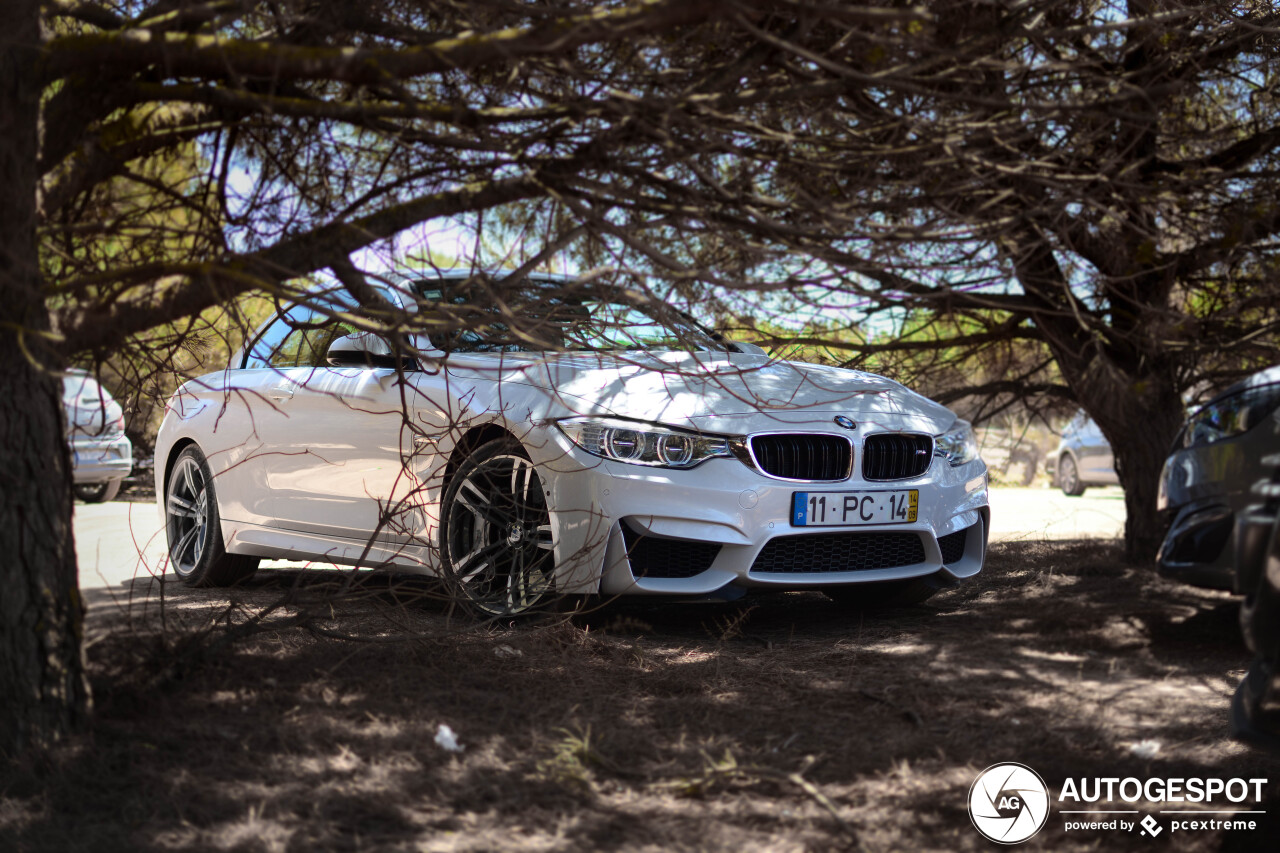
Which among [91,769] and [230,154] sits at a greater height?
[230,154]

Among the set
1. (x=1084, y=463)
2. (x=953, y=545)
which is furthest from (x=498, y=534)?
(x=1084, y=463)

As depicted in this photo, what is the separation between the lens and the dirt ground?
8.58ft

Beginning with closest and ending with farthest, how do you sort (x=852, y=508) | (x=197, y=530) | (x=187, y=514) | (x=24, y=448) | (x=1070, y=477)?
1. (x=24, y=448)
2. (x=852, y=508)
3. (x=197, y=530)
4. (x=187, y=514)
5. (x=1070, y=477)

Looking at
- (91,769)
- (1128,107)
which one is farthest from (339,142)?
(1128,107)

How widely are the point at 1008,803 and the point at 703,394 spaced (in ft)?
6.57

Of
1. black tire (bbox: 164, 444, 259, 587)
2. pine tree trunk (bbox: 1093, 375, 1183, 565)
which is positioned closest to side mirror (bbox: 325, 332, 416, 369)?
black tire (bbox: 164, 444, 259, 587)

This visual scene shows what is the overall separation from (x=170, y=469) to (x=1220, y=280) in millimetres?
5828

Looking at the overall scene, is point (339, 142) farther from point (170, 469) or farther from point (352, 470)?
point (170, 469)

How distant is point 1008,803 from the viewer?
273 cm

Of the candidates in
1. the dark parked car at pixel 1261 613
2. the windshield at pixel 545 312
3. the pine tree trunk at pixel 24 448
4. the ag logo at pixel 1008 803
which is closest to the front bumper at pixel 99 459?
the pine tree trunk at pixel 24 448

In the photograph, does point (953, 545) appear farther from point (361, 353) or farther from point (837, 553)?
point (361, 353)

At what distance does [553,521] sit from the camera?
173 inches

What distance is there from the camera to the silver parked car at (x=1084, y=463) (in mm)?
16450

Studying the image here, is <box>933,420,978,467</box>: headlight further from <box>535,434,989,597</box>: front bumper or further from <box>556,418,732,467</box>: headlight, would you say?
<box>556,418,732,467</box>: headlight
